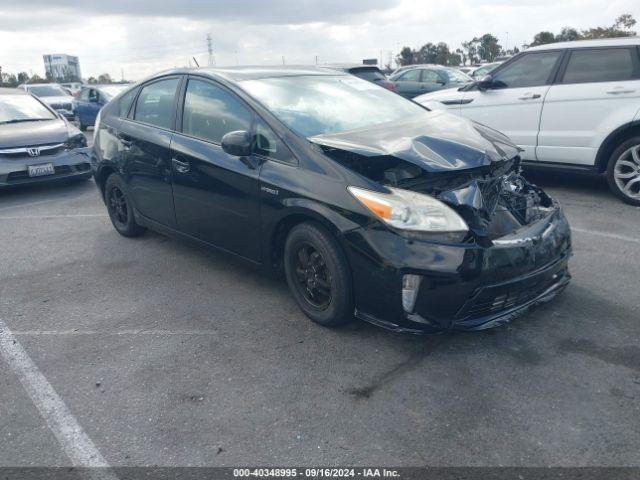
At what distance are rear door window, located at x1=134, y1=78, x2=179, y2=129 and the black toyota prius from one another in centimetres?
2

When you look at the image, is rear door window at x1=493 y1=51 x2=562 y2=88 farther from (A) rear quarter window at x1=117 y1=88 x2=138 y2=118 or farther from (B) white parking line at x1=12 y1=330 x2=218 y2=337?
(B) white parking line at x1=12 y1=330 x2=218 y2=337

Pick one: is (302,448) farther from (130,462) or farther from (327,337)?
(327,337)

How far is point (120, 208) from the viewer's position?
5730 mm

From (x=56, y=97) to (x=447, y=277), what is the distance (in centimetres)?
2078

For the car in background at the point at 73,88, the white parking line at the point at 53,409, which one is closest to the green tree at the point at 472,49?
the car in background at the point at 73,88

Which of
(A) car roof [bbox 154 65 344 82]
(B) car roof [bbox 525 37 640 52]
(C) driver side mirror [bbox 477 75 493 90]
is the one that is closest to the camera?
(A) car roof [bbox 154 65 344 82]

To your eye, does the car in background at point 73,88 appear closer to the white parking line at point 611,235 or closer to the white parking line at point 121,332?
the white parking line at point 121,332

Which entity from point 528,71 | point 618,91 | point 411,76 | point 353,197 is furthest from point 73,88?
point 353,197

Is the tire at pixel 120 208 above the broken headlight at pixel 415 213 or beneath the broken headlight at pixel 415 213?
beneath

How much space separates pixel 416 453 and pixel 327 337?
116 centimetres

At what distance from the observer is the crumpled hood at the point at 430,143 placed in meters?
3.36

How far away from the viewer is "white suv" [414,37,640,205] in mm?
5938

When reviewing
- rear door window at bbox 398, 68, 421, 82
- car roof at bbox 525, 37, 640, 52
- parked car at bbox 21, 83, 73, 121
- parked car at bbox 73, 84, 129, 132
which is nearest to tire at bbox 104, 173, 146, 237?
car roof at bbox 525, 37, 640, 52

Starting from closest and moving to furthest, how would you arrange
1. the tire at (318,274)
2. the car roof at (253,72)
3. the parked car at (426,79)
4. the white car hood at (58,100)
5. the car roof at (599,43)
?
the tire at (318,274) < the car roof at (253,72) < the car roof at (599,43) < the parked car at (426,79) < the white car hood at (58,100)
